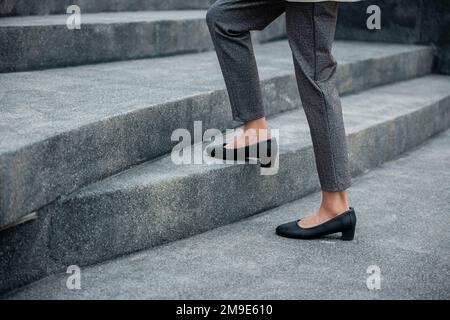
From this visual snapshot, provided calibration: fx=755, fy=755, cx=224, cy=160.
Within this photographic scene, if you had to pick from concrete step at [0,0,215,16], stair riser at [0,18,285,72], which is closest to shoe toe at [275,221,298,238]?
stair riser at [0,18,285,72]

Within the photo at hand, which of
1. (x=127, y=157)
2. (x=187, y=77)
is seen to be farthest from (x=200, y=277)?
(x=187, y=77)

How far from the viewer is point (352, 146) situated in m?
3.88

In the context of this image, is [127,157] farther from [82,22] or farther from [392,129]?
[392,129]

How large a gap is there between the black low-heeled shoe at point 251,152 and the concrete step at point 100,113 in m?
0.22

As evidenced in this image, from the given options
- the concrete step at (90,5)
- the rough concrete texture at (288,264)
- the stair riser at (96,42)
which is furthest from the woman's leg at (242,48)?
Answer: the concrete step at (90,5)

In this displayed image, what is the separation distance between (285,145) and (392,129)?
1.04m

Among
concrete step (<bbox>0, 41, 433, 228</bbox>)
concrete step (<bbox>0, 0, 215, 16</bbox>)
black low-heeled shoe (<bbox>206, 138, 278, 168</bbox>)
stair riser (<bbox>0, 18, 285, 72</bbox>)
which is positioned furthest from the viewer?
concrete step (<bbox>0, 0, 215, 16</bbox>)

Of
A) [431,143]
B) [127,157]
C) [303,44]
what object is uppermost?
[303,44]

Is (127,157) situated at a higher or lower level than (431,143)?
higher

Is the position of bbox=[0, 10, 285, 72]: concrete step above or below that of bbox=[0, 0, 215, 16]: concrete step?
below

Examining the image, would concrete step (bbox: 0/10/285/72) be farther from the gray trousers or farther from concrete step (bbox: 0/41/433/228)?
the gray trousers

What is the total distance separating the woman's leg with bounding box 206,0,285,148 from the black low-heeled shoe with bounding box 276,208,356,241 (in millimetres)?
413

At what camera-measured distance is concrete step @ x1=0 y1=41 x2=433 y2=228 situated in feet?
7.70

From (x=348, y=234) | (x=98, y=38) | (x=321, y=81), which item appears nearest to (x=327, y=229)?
(x=348, y=234)
